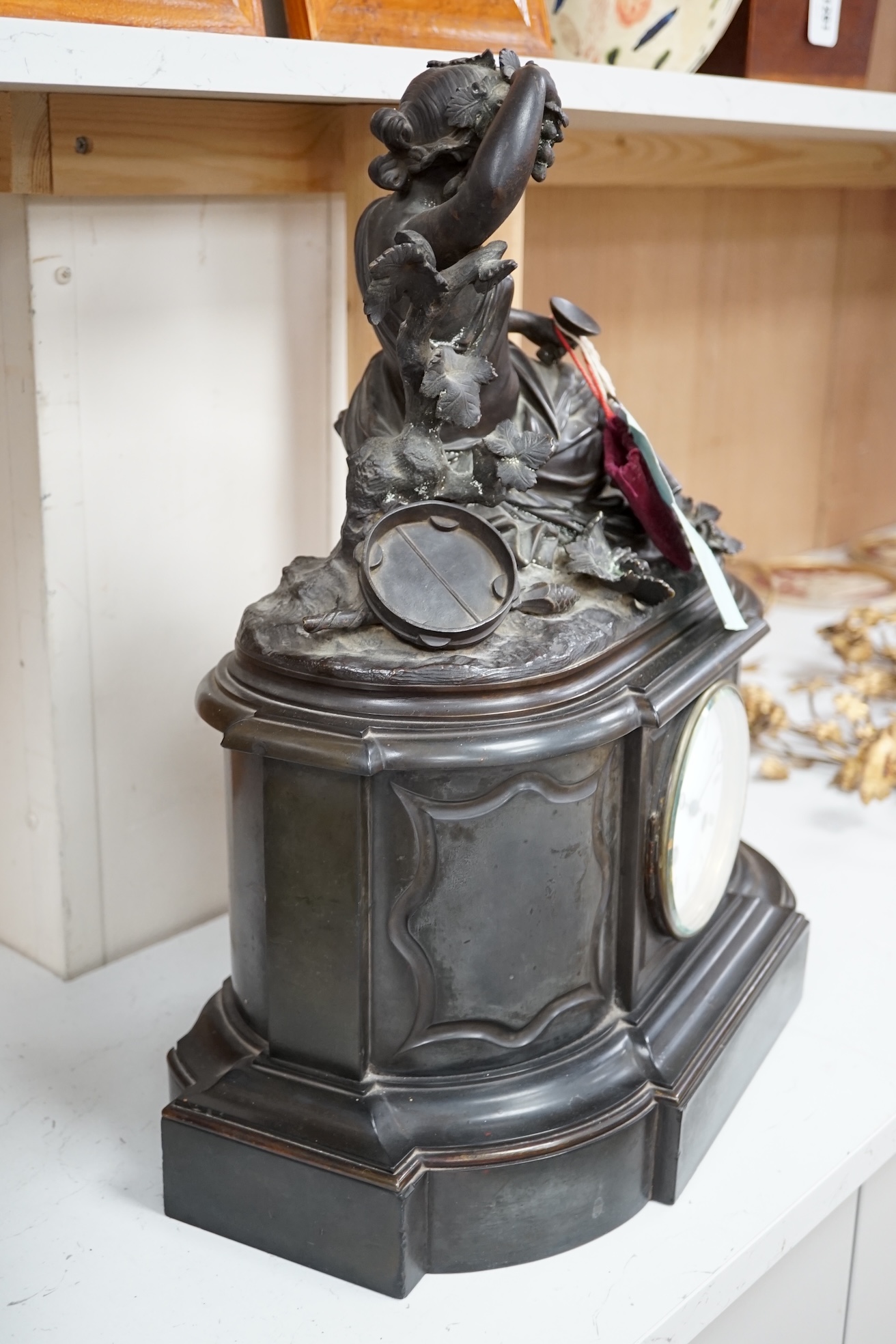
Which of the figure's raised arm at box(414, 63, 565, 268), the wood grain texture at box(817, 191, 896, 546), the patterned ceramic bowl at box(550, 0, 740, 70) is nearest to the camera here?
the figure's raised arm at box(414, 63, 565, 268)

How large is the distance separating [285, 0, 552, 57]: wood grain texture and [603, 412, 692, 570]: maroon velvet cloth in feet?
0.97

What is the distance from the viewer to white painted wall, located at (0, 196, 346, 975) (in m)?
1.03

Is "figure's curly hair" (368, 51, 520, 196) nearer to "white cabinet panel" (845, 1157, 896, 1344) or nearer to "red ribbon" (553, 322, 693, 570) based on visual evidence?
"red ribbon" (553, 322, 693, 570)

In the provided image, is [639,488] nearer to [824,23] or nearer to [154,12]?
[154,12]

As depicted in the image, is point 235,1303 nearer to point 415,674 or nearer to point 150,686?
point 415,674

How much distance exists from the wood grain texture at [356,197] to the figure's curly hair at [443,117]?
0.84 ft

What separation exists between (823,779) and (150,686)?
0.73 m

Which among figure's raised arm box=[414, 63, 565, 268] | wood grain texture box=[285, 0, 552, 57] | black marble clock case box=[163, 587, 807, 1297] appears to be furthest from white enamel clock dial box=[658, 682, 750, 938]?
wood grain texture box=[285, 0, 552, 57]

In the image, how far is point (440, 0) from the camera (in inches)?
39.6

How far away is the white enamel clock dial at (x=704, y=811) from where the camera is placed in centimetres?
91

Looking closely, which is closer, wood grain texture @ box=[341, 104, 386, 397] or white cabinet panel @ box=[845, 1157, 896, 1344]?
white cabinet panel @ box=[845, 1157, 896, 1344]

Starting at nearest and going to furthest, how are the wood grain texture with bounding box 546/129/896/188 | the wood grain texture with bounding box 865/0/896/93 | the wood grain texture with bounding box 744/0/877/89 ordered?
1. the wood grain texture with bounding box 744/0/877/89
2. the wood grain texture with bounding box 546/129/896/188
3. the wood grain texture with bounding box 865/0/896/93

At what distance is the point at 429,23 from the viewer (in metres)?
1.00

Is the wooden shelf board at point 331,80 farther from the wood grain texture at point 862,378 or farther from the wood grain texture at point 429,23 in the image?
the wood grain texture at point 862,378
